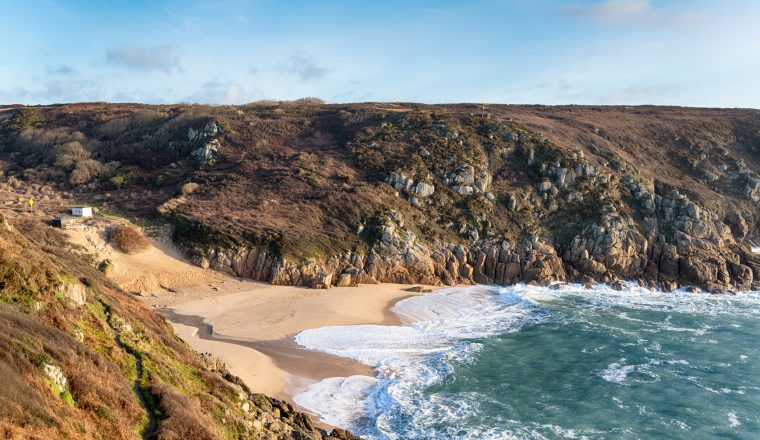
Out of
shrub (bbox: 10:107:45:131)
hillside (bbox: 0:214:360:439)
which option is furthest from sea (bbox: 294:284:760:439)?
shrub (bbox: 10:107:45:131)

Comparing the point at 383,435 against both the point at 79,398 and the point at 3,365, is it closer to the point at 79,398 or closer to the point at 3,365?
the point at 79,398

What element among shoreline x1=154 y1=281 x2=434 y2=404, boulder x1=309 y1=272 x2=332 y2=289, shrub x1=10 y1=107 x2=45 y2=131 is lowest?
shoreline x1=154 y1=281 x2=434 y2=404

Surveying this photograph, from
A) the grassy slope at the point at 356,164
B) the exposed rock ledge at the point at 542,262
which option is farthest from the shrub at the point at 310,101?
the exposed rock ledge at the point at 542,262

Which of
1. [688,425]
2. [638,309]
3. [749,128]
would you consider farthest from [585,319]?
[749,128]

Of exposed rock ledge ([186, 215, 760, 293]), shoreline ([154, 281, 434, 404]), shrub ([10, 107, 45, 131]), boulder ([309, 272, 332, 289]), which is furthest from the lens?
shrub ([10, 107, 45, 131])

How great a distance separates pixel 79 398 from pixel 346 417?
12.2 meters

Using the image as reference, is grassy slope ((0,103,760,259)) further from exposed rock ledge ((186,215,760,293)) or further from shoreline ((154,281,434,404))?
shoreline ((154,281,434,404))

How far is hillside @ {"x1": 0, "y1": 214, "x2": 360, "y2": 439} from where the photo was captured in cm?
964

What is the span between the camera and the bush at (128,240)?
37.4m

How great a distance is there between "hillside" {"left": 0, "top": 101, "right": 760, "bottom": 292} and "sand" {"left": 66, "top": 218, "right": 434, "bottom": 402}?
1948 millimetres

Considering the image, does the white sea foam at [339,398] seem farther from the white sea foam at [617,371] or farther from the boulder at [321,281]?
the boulder at [321,281]

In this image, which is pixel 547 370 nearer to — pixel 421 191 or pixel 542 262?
pixel 542 262

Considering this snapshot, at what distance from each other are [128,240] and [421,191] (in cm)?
2387

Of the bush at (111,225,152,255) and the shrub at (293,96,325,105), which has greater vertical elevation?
the shrub at (293,96,325,105)
